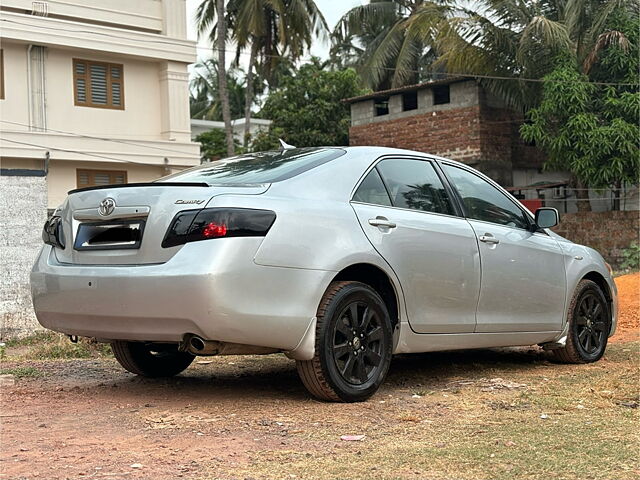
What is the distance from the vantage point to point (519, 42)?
24719 millimetres

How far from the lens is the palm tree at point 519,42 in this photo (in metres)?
24.1

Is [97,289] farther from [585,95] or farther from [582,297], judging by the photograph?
[585,95]

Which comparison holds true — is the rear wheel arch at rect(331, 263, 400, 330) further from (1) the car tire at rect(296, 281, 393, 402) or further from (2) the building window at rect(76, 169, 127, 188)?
(2) the building window at rect(76, 169, 127, 188)

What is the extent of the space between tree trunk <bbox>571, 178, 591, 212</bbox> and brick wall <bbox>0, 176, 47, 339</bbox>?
18386 millimetres

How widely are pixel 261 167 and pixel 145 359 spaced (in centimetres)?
166

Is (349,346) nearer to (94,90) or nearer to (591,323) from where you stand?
(591,323)

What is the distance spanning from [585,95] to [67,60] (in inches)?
565

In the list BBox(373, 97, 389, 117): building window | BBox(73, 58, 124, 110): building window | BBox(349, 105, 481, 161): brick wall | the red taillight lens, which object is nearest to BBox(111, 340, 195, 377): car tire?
the red taillight lens

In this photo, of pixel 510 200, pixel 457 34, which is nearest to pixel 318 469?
pixel 510 200

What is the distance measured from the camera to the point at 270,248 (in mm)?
4887

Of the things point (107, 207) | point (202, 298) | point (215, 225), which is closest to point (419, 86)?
point (107, 207)

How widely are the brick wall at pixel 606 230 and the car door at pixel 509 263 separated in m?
17.7

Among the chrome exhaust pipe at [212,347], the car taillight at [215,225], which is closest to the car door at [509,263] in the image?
the chrome exhaust pipe at [212,347]

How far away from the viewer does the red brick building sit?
26.5m
